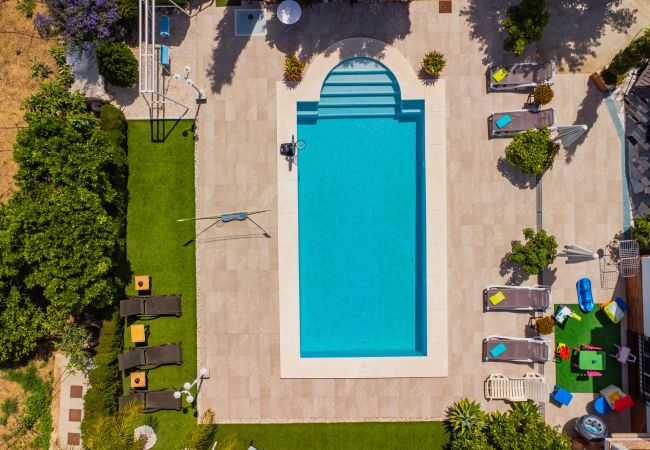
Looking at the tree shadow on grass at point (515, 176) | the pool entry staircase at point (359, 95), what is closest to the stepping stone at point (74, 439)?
the pool entry staircase at point (359, 95)

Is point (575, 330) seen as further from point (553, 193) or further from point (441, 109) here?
point (441, 109)

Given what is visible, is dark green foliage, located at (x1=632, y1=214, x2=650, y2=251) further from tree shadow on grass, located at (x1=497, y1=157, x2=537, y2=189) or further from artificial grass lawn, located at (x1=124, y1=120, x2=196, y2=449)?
artificial grass lawn, located at (x1=124, y1=120, x2=196, y2=449)

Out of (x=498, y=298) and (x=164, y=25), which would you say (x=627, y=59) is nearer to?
(x=498, y=298)

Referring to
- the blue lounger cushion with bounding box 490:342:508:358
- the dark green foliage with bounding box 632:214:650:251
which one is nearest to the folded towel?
the blue lounger cushion with bounding box 490:342:508:358

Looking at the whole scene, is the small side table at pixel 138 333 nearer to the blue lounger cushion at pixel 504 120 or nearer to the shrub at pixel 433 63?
the shrub at pixel 433 63

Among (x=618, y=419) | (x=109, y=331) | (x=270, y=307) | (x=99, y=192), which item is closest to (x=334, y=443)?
(x=270, y=307)

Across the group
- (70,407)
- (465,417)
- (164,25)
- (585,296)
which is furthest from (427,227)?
(70,407)
